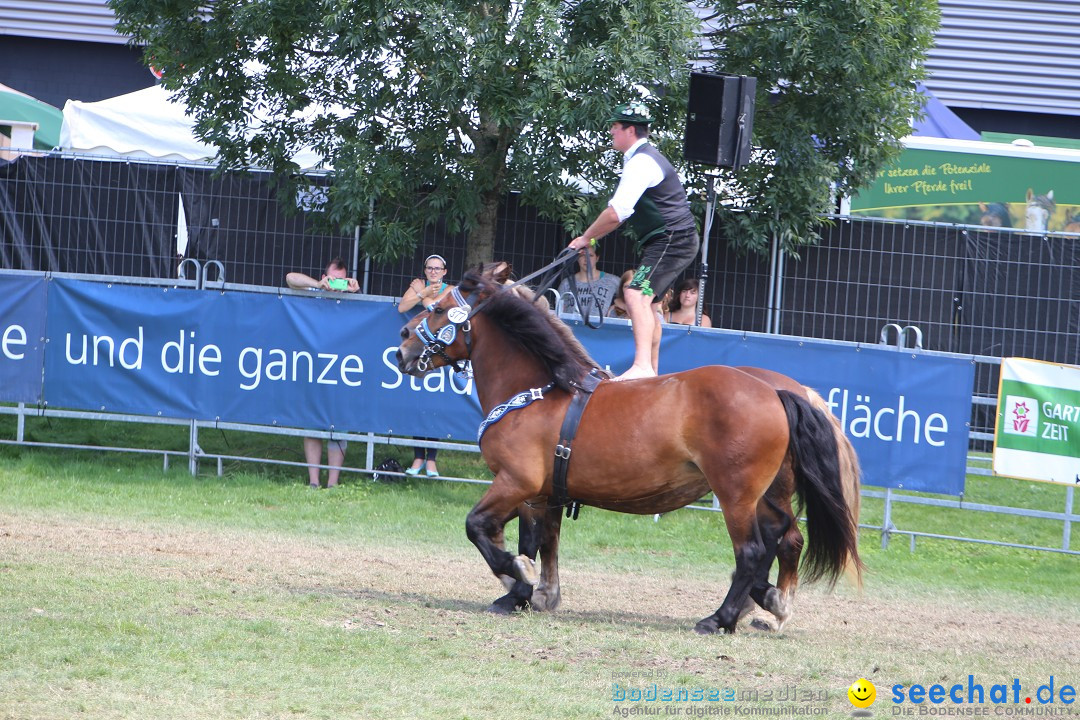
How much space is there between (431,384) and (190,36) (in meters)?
4.41

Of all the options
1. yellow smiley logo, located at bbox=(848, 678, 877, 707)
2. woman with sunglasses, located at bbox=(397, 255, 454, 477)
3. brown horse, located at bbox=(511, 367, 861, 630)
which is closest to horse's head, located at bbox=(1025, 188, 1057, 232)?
woman with sunglasses, located at bbox=(397, 255, 454, 477)

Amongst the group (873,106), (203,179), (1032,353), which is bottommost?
(1032,353)

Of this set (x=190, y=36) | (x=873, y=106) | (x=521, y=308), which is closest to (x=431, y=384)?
(x=521, y=308)

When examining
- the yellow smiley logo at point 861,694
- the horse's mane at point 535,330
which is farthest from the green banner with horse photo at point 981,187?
the yellow smiley logo at point 861,694

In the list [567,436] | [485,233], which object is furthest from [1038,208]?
[567,436]

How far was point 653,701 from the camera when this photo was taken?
16.8 feet

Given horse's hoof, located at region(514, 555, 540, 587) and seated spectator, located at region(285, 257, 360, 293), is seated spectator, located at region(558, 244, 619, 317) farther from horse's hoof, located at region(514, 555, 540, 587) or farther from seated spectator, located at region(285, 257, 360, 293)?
horse's hoof, located at region(514, 555, 540, 587)

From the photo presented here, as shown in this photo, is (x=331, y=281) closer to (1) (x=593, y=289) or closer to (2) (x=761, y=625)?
(1) (x=593, y=289)

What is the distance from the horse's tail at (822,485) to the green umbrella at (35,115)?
13002mm

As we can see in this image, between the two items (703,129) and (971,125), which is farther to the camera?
(971,125)

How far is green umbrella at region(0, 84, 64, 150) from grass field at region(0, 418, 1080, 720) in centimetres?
669

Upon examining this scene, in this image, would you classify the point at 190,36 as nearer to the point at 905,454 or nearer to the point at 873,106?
the point at 873,106

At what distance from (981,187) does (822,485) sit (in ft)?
32.8

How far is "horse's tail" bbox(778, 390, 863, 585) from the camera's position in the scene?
6.71 m
